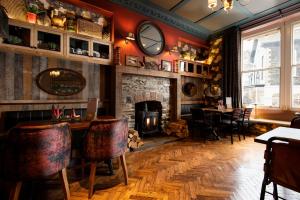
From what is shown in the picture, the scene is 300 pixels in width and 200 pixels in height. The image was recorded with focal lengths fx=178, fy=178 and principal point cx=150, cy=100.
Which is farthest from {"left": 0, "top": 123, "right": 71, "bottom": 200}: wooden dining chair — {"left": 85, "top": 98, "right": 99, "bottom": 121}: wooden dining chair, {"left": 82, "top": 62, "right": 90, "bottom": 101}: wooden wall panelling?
{"left": 82, "top": 62, "right": 90, "bottom": 101}: wooden wall panelling

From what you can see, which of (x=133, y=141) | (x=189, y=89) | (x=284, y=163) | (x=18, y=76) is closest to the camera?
(x=284, y=163)

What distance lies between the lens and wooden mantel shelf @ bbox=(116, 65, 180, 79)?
12.4 feet

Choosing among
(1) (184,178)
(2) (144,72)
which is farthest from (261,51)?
(1) (184,178)

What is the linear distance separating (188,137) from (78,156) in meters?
2.93

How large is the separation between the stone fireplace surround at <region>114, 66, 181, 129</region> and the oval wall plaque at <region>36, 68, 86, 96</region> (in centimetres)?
73

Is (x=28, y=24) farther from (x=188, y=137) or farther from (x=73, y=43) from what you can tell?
(x=188, y=137)

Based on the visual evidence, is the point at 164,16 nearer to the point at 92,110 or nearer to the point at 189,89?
the point at 189,89

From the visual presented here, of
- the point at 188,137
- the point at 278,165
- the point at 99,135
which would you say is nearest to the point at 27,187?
the point at 99,135

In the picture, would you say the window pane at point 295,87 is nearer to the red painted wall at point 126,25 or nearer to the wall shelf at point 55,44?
the red painted wall at point 126,25

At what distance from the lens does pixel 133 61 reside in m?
4.09

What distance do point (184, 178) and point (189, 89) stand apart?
11.7ft

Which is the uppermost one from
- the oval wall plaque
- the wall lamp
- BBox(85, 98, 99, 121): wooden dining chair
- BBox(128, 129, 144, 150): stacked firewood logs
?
the wall lamp

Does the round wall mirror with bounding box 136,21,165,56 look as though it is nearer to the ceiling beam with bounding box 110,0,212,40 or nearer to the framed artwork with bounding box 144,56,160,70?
the framed artwork with bounding box 144,56,160,70

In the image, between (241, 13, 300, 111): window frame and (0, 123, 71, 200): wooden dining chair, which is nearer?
(0, 123, 71, 200): wooden dining chair
